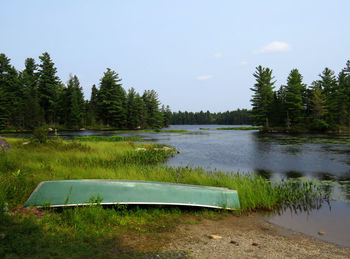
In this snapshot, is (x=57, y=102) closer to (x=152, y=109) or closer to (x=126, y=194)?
(x=152, y=109)

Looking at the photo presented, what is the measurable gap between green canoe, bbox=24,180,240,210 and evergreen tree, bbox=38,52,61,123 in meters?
63.2

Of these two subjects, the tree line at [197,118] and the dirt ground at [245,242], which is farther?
the tree line at [197,118]

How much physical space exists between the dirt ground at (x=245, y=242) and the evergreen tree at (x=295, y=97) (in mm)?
51190

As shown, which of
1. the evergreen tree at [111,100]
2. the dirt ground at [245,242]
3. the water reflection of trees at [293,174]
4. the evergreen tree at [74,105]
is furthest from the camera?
the evergreen tree at [111,100]

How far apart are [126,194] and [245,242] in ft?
9.95

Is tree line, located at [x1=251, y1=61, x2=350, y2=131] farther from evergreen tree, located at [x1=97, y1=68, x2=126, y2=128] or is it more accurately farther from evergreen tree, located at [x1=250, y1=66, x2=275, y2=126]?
evergreen tree, located at [x1=97, y1=68, x2=126, y2=128]

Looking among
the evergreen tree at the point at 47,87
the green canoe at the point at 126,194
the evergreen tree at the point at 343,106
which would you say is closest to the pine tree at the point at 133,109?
the evergreen tree at the point at 47,87

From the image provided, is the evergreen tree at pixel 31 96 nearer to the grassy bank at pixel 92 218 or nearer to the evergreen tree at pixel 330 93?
the grassy bank at pixel 92 218

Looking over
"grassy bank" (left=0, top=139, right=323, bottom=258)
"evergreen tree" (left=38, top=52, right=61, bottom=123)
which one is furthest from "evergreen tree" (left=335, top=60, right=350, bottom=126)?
"evergreen tree" (left=38, top=52, right=61, bottom=123)

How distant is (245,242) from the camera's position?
4.81m

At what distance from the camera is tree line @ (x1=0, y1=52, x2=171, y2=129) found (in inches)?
2101

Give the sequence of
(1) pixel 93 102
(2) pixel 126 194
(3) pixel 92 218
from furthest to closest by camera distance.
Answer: (1) pixel 93 102, (2) pixel 126 194, (3) pixel 92 218

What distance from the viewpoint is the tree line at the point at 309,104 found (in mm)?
48156

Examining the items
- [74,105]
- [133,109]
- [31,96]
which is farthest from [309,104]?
[31,96]
